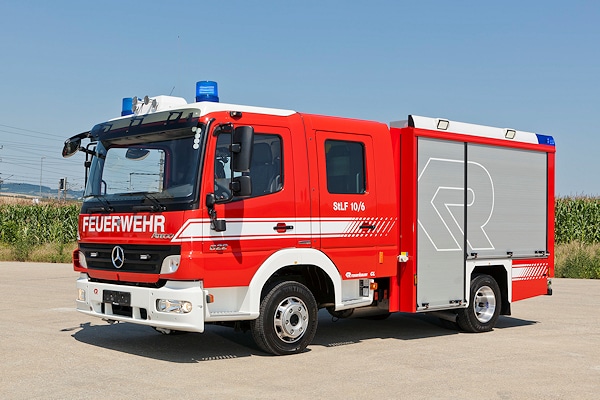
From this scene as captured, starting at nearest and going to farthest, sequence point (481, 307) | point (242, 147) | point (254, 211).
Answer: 1. point (242, 147)
2. point (254, 211)
3. point (481, 307)

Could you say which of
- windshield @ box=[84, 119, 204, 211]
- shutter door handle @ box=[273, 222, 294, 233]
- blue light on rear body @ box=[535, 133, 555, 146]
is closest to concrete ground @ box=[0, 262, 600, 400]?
shutter door handle @ box=[273, 222, 294, 233]

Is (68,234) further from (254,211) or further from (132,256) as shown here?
(254,211)

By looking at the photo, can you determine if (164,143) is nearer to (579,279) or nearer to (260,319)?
(260,319)

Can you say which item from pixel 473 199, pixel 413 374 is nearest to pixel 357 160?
pixel 473 199

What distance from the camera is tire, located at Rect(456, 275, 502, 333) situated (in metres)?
10.9

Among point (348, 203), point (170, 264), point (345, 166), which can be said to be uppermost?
point (345, 166)

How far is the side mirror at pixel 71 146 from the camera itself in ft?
31.2

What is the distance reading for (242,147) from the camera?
7898 millimetres

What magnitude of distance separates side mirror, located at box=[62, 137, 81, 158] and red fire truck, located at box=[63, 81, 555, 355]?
18mm

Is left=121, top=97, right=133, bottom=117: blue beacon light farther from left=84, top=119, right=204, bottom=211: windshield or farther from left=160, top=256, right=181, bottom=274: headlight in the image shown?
left=160, top=256, right=181, bottom=274: headlight

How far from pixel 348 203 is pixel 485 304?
315 centimetres

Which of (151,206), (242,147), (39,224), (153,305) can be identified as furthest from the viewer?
(39,224)

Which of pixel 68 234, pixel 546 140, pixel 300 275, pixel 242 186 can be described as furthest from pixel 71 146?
pixel 68 234

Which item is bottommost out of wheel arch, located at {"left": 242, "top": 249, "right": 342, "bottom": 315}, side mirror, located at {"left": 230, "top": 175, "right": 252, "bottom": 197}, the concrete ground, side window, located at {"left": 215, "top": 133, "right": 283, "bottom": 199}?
the concrete ground
